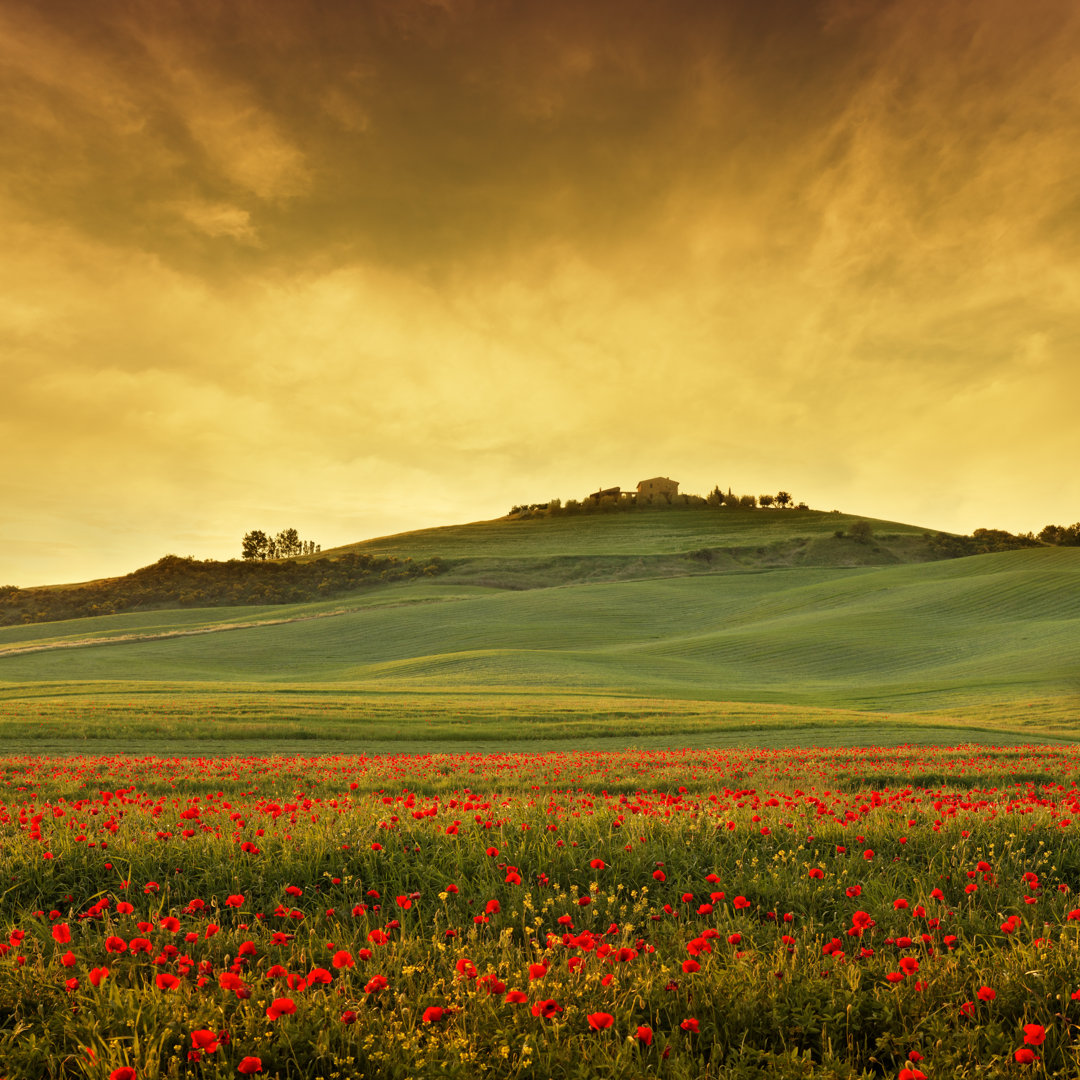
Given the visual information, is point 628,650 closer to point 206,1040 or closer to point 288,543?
point 206,1040

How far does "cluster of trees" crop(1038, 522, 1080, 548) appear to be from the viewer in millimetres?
100938

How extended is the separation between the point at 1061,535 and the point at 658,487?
259ft

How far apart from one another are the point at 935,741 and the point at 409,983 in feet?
75.8

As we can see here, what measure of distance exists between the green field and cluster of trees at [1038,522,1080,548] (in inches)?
660

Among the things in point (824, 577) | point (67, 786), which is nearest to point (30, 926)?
point (67, 786)

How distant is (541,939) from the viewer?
16.1 feet

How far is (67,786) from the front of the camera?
12586 mm

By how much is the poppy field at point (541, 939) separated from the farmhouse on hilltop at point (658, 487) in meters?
155

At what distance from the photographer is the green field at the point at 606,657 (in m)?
24.9

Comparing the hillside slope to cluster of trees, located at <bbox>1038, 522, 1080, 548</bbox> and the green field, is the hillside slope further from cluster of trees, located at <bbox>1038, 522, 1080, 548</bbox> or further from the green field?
cluster of trees, located at <bbox>1038, 522, 1080, 548</bbox>

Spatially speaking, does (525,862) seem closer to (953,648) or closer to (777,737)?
(777,737)

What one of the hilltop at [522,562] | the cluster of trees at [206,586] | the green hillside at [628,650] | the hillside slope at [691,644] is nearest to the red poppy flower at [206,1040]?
the green hillside at [628,650]

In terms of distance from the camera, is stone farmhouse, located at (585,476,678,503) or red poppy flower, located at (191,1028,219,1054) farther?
stone farmhouse, located at (585,476,678,503)

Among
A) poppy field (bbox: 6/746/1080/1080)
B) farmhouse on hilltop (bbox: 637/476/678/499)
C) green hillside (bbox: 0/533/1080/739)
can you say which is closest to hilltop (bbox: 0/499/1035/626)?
green hillside (bbox: 0/533/1080/739)
